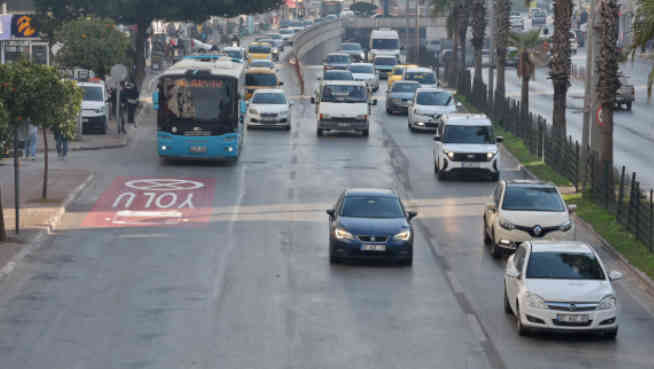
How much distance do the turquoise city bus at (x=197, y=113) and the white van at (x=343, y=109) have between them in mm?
9444

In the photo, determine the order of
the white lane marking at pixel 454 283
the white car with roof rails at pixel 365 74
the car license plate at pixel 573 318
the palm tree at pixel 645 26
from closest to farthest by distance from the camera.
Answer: the car license plate at pixel 573 318, the white lane marking at pixel 454 283, the palm tree at pixel 645 26, the white car with roof rails at pixel 365 74

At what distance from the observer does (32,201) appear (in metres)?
31.6

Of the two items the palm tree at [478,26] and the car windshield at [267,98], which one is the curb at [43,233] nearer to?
the car windshield at [267,98]

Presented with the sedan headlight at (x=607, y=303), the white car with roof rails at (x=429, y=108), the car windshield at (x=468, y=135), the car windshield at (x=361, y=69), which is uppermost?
the car windshield at (x=361, y=69)

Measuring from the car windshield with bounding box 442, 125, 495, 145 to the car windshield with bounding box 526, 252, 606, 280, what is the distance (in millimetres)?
18784

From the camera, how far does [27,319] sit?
19.5 metres

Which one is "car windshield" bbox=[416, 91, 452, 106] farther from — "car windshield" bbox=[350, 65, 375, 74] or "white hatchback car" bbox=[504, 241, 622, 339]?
"white hatchback car" bbox=[504, 241, 622, 339]

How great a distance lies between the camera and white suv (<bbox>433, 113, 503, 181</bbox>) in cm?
3719

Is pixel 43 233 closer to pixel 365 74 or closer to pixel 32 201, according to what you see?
pixel 32 201

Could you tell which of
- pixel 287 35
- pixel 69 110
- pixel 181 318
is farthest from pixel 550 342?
pixel 287 35

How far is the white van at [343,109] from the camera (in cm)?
4819

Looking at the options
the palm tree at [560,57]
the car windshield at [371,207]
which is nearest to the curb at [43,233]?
the car windshield at [371,207]

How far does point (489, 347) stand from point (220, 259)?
337 inches

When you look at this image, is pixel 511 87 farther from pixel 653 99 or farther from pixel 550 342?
pixel 550 342
